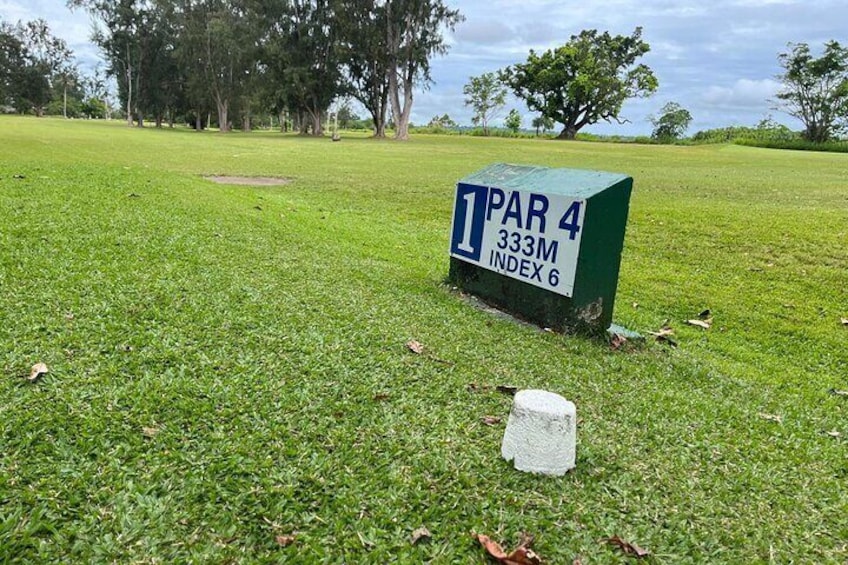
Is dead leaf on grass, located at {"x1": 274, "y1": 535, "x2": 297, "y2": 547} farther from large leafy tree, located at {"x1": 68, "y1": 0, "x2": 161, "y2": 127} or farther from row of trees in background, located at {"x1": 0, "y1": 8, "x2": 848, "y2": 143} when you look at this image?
large leafy tree, located at {"x1": 68, "y1": 0, "x2": 161, "y2": 127}

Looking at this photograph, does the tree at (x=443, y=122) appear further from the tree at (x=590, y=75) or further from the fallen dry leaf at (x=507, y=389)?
the fallen dry leaf at (x=507, y=389)

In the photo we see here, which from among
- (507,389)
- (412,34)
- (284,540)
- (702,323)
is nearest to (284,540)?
(284,540)

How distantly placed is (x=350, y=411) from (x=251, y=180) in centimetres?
1157

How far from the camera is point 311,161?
65.2 ft

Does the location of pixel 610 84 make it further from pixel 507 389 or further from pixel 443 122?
pixel 507 389

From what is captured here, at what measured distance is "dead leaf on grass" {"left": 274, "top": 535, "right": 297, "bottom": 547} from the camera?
187cm

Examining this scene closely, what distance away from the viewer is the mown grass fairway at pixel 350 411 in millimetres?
1966

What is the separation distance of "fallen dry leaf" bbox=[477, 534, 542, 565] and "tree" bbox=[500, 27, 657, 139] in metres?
55.9

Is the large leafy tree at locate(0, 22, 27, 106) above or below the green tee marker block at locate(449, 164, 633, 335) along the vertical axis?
above

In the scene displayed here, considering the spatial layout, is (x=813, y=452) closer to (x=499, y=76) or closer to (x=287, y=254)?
(x=287, y=254)

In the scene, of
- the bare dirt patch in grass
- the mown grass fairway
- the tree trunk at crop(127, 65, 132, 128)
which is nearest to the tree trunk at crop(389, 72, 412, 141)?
the tree trunk at crop(127, 65, 132, 128)

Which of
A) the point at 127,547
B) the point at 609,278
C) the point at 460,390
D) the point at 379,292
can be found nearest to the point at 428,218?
the point at 379,292

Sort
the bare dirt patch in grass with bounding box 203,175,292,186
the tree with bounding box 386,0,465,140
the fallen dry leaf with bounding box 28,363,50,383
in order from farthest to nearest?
the tree with bounding box 386,0,465,140 → the bare dirt patch in grass with bounding box 203,175,292,186 → the fallen dry leaf with bounding box 28,363,50,383

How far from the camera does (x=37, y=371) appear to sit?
8.61 ft
